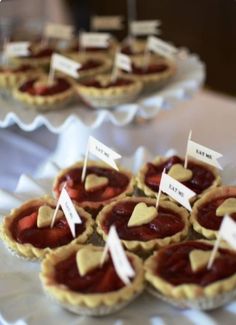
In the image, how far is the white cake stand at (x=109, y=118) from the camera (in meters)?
1.60

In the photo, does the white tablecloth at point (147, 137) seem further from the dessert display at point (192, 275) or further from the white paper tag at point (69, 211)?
the dessert display at point (192, 275)

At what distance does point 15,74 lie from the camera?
6.27 feet

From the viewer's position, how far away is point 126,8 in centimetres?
408

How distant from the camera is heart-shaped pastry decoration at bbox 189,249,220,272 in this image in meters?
1.03

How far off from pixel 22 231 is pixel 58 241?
0.08 metres

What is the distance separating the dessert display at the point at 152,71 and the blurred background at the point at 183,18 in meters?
0.94

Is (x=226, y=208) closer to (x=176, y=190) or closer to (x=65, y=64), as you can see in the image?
(x=176, y=190)

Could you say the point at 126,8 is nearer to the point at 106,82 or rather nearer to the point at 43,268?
the point at 106,82

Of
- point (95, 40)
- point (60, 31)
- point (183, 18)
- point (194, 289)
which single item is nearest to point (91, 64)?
point (95, 40)

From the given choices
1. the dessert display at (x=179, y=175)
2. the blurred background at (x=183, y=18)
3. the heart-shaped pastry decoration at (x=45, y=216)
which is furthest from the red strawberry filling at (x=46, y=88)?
the blurred background at (x=183, y=18)

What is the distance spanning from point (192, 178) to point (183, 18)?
9.09ft

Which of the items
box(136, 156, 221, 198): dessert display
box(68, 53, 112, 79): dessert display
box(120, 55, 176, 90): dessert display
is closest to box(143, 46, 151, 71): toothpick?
box(120, 55, 176, 90): dessert display

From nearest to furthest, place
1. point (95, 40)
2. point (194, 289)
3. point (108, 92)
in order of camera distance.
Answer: point (194, 289), point (108, 92), point (95, 40)

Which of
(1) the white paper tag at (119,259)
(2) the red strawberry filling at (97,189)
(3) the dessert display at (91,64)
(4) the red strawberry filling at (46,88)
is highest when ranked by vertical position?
(1) the white paper tag at (119,259)
